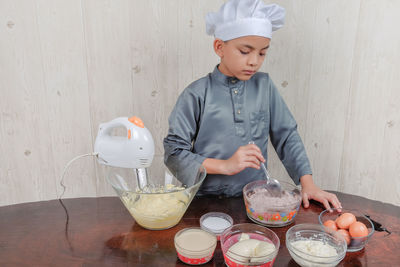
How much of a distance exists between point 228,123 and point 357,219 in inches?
23.9

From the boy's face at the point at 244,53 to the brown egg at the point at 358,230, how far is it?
0.65m

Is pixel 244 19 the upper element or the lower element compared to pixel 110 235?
upper

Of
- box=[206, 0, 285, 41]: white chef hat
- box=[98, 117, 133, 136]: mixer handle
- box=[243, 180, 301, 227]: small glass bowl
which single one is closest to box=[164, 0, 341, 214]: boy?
box=[206, 0, 285, 41]: white chef hat

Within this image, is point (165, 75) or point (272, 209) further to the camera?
point (165, 75)

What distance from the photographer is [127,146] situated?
110 cm

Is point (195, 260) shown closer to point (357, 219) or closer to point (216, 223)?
point (216, 223)

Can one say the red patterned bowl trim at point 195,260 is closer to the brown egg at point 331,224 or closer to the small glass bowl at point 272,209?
the small glass bowl at point 272,209

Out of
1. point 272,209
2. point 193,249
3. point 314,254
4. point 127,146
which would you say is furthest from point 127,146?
point 314,254

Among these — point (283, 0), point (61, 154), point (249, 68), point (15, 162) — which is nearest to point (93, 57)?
point (61, 154)

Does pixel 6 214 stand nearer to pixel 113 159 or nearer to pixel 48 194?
pixel 113 159

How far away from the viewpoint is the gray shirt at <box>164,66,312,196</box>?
1465mm

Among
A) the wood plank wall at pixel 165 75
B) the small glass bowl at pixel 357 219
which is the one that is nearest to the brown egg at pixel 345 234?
the small glass bowl at pixel 357 219

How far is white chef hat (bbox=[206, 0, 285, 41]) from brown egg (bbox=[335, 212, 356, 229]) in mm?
686

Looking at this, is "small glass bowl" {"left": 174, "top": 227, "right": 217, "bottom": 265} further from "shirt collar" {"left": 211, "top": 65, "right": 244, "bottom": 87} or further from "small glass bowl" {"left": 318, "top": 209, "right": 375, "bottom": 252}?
"shirt collar" {"left": 211, "top": 65, "right": 244, "bottom": 87}
